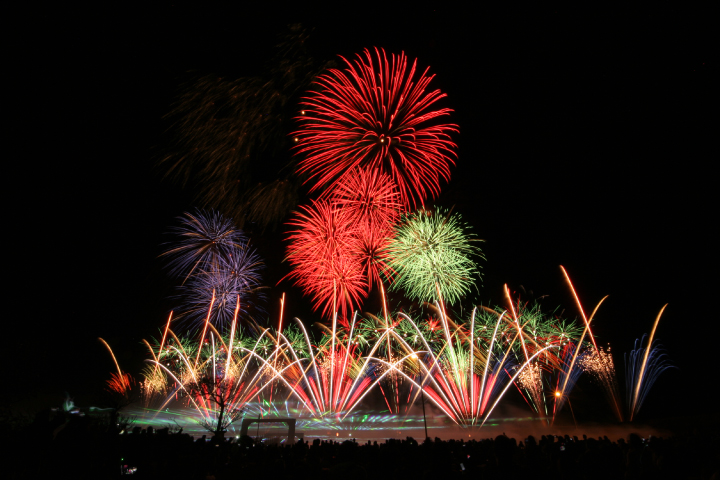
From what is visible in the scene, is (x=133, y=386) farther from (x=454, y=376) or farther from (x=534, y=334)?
(x=534, y=334)

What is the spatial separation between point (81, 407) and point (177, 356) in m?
11.3

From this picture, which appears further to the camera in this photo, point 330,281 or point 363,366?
point 363,366

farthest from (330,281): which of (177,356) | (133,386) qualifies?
(133,386)

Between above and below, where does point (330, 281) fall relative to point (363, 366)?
above

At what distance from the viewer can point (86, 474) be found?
5051 mm

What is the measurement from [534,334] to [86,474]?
22.5 metres

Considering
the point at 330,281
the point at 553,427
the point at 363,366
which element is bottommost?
the point at 553,427

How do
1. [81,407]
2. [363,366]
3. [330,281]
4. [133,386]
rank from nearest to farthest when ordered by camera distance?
[330,281], [363,366], [81,407], [133,386]

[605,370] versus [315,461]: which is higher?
[605,370]

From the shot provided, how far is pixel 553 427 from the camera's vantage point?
2736 centimetres

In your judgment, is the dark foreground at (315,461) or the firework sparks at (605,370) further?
the firework sparks at (605,370)

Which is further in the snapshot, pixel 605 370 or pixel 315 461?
pixel 605 370

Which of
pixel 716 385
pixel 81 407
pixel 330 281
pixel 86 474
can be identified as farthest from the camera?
pixel 81 407

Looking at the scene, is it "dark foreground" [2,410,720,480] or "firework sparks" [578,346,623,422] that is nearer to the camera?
"dark foreground" [2,410,720,480]
